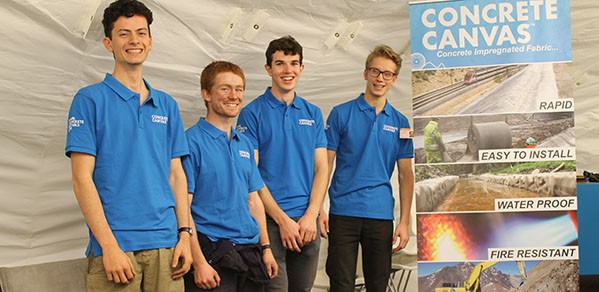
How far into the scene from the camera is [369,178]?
12.4 ft

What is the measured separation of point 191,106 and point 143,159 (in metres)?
1.49

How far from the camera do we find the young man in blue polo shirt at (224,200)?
2846 mm

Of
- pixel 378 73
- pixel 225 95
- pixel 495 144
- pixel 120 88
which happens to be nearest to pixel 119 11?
pixel 120 88

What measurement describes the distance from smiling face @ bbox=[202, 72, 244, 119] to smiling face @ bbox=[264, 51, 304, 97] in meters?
0.41

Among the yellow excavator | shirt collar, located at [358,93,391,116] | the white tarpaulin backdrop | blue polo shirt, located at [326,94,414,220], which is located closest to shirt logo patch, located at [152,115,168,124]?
the white tarpaulin backdrop

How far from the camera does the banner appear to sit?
12.2ft

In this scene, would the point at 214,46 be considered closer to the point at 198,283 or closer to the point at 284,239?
the point at 284,239

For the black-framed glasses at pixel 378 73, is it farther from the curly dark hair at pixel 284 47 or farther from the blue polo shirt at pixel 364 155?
the curly dark hair at pixel 284 47

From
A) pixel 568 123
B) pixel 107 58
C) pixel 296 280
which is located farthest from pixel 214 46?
pixel 568 123

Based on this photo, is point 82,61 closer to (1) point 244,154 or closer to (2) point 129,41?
(2) point 129,41

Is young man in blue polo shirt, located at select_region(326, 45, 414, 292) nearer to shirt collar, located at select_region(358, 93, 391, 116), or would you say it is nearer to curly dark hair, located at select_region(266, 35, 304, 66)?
shirt collar, located at select_region(358, 93, 391, 116)

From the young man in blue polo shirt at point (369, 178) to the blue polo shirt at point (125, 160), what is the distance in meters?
1.33

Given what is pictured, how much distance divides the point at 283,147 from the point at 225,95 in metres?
0.51

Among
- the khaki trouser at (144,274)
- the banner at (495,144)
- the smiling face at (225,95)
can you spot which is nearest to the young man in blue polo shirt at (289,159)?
the smiling face at (225,95)
